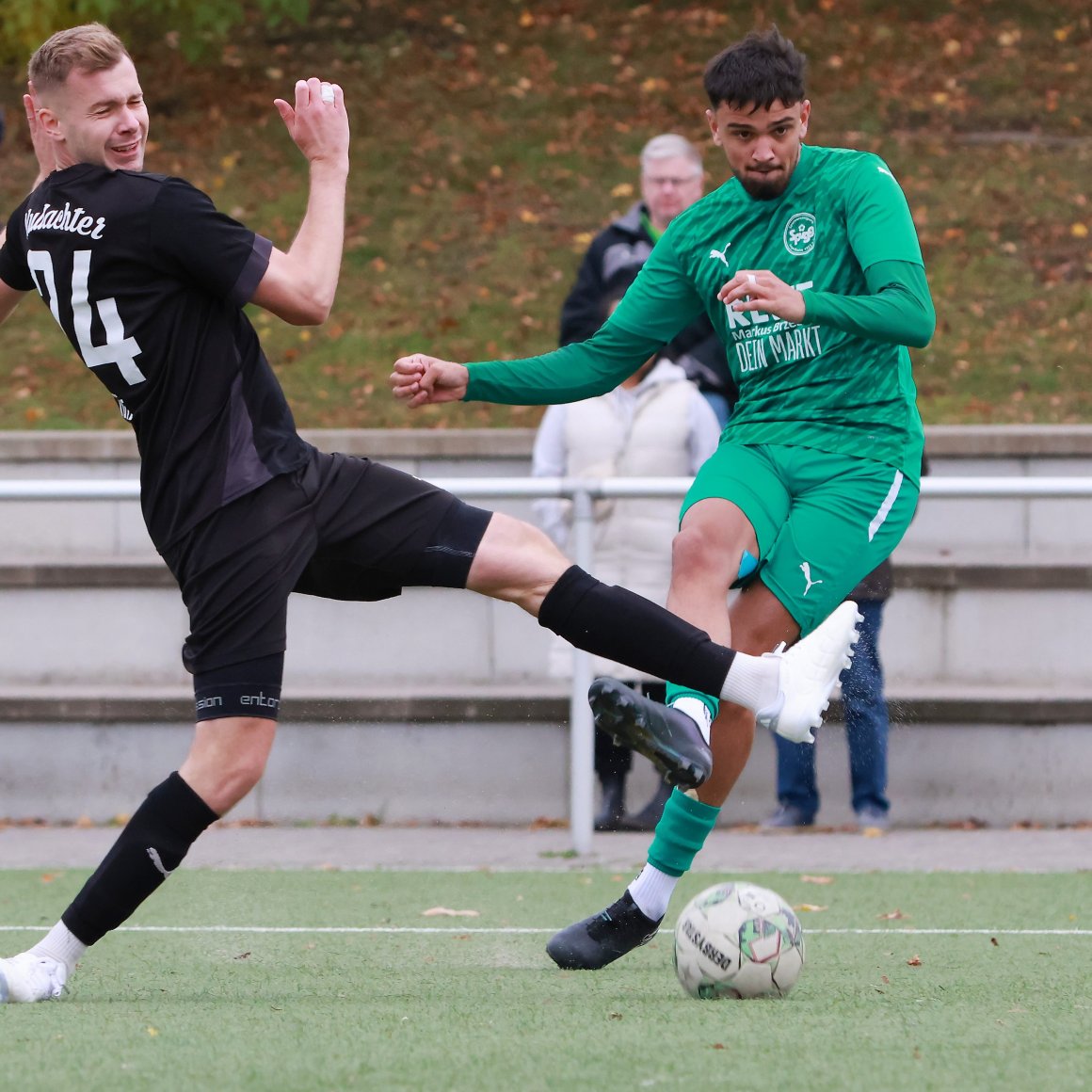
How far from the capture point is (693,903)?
15.9 ft

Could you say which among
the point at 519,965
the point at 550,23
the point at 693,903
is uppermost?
the point at 550,23

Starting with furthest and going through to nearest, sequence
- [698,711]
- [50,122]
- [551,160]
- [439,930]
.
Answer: [551,160], [439,930], [698,711], [50,122]

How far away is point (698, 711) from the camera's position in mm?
4918

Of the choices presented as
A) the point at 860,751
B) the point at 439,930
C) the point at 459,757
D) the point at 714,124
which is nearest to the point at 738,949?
the point at 439,930

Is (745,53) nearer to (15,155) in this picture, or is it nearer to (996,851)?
(996,851)

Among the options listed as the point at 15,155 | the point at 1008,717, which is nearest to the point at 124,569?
the point at 1008,717

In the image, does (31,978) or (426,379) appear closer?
(31,978)

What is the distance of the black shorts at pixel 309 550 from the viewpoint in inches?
179

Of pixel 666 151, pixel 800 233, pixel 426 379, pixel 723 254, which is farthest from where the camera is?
pixel 666 151

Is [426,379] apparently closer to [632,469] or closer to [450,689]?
[632,469]

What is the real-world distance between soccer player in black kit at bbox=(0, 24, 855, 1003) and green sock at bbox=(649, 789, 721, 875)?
2.17ft

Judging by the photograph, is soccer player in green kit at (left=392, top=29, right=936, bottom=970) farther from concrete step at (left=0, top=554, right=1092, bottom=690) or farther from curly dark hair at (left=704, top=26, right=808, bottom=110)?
concrete step at (left=0, top=554, right=1092, bottom=690)

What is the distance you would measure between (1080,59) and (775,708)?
1272 cm

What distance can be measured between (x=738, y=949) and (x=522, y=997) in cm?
53
